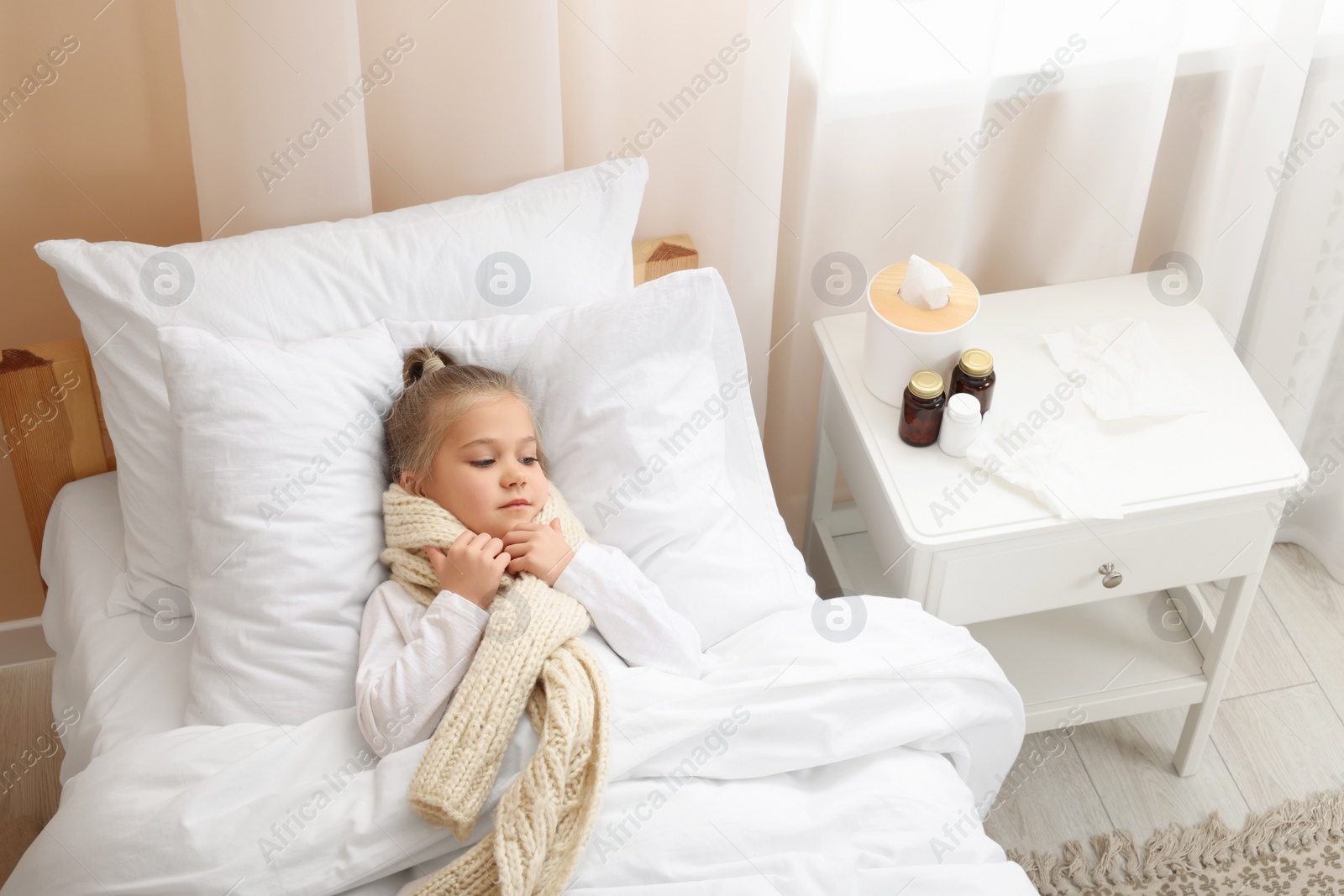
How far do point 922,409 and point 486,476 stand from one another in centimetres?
54

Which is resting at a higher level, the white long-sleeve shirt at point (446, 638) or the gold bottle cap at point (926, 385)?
the gold bottle cap at point (926, 385)

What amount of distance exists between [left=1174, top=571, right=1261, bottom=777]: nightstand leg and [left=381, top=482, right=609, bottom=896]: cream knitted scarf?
91 cm

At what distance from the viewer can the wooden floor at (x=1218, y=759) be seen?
170 centimetres

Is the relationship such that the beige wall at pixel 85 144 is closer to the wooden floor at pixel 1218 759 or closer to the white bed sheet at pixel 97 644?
the white bed sheet at pixel 97 644

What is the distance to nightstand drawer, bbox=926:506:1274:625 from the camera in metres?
1.41

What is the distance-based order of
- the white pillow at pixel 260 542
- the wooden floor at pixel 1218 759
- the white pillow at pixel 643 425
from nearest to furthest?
the white pillow at pixel 260 542, the white pillow at pixel 643 425, the wooden floor at pixel 1218 759

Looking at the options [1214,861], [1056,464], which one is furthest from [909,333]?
[1214,861]

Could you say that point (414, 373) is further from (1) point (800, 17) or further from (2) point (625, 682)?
(1) point (800, 17)

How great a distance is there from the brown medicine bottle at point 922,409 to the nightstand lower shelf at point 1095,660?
40 cm

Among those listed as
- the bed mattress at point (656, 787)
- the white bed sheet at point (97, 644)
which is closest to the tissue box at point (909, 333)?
the bed mattress at point (656, 787)

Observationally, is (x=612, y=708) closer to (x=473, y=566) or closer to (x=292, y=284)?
(x=473, y=566)

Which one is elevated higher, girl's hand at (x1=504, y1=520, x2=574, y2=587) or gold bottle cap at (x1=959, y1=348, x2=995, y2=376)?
gold bottle cap at (x1=959, y1=348, x2=995, y2=376)

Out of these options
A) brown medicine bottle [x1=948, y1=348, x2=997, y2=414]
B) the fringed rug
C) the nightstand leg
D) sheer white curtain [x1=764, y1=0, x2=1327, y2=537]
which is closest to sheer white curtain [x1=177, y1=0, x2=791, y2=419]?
sheer white curtain [x1=764, y1=0, x2=1327, y2=537]

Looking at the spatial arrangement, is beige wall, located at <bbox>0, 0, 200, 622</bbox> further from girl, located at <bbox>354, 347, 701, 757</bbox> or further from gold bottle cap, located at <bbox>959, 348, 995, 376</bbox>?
gold bottle cap, located at <bbox>959, 348, 995, 376</bbox>
